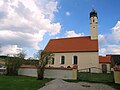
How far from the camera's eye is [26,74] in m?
23.5

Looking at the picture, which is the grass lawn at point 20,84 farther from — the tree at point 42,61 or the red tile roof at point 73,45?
the red tile roof at point 73,45

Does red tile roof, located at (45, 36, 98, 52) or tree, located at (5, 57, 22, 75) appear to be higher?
red tile roof, located at (45, 36, 98, 52)

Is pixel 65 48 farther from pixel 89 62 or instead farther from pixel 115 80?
pixel 115 80

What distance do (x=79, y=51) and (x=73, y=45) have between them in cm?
244

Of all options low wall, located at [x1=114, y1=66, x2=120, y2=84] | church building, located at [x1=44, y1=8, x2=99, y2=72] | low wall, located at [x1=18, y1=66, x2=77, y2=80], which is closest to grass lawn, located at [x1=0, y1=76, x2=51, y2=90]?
low wall, located at [x1=18, y1=66, x2=77, y2=80]

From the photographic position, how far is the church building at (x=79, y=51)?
37.9 meters

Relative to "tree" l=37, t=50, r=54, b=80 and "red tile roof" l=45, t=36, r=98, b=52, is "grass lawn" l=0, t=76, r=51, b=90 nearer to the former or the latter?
"tree" l=37, t=50, r=54, b=80

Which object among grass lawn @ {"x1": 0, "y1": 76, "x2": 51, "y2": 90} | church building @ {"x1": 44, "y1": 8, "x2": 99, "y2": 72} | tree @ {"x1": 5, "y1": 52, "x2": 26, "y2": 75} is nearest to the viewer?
grass lawn @ {"x1": 0, "y1": 76, "x2": 51, "y2": 90}

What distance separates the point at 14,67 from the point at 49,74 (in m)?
6.05

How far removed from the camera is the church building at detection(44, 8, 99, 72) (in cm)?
3794

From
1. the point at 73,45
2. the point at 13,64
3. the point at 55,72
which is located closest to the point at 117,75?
the point at 55,72

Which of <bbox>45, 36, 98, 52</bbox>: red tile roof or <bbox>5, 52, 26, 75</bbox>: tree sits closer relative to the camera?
<bbox>5, 52, 26, 75</bbox>: tree

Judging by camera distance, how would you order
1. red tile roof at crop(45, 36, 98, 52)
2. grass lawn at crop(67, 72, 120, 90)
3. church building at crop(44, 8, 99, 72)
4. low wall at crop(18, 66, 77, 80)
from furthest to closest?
1. red tile roof at crop(45, 36, 98, 52)
2. church building at crop(44, 8, 99, 72)
3. low wall at crop(18, 66, 77, 80)
4. grass lawn at crop(67, 72, 120, 90)

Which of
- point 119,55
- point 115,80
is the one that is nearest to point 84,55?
point 119,55
